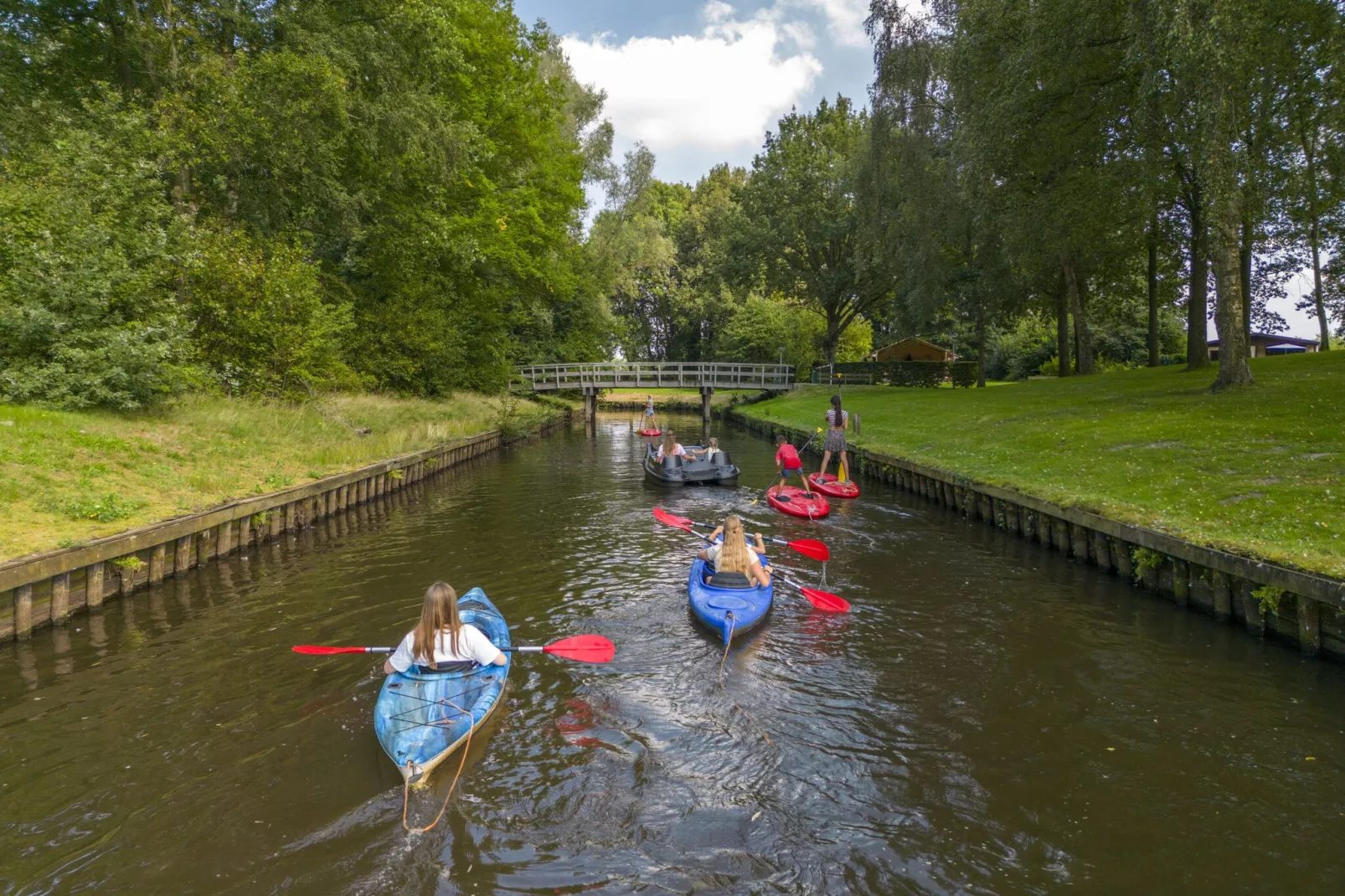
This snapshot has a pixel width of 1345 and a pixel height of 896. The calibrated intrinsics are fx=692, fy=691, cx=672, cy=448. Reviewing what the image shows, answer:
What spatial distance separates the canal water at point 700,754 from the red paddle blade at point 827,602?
21cm

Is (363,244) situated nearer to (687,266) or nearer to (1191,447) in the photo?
(1191,447)

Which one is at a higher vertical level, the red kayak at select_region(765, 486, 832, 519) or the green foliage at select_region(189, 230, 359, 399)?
the green foliage at select_region(189, 230, 359, 399)

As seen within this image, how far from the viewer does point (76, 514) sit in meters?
10.1

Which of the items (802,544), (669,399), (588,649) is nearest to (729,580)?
(588,649)

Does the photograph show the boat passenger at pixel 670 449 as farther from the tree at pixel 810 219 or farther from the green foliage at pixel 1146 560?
the tree at pixel 810 219

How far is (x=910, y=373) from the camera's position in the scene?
46.9m

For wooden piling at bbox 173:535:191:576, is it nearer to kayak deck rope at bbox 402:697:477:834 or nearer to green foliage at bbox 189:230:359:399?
kayak deck rope at bbox 402:697:477:834

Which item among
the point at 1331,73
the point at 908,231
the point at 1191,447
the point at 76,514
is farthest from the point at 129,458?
the point at 908,231

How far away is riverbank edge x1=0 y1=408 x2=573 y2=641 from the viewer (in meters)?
8.41

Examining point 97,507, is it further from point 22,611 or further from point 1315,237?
point 1315,237

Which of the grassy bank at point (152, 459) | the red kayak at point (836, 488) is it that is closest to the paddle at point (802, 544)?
the red kayak at point (836, 488)

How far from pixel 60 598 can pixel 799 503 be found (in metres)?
13.2

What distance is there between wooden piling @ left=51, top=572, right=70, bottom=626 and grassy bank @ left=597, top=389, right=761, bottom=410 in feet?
165

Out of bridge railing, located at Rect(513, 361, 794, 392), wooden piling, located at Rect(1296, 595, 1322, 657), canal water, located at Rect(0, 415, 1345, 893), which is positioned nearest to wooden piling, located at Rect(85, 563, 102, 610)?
canal water, located at Rect(0, 415, 1345, 893)
